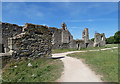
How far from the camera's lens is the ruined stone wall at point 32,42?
788 cm

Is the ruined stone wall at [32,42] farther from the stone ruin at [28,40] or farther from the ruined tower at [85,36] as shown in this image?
the ruined tower at [85,36]

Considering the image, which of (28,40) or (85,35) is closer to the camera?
(28,40)

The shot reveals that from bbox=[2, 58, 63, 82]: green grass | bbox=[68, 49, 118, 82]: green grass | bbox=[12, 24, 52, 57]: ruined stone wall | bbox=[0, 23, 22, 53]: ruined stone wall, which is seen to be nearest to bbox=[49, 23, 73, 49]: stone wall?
bbox=[0, 23, 22, 53]: ruined stone wall

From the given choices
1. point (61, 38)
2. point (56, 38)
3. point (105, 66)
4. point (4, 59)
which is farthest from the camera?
point (61, 38)

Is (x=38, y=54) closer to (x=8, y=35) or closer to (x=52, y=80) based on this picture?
(x=52, y=80)

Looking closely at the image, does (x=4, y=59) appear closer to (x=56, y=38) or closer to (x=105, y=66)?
(x=105, y=66)

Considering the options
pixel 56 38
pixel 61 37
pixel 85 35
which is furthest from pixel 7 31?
pixel 85 35

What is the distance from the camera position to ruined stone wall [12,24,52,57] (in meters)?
7.88

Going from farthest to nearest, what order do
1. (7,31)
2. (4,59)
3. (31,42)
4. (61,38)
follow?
(61,38) → (7,31) → (31,42) → (4,59)

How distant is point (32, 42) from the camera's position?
28.8 ft

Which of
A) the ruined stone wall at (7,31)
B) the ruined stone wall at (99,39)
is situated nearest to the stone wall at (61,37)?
the ruined stone wall at (7,31)

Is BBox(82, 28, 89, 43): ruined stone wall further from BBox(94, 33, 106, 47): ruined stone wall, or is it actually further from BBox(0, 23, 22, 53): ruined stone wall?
BBox(0, 23, 22, 53): ruined stone wall

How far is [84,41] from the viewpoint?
95.4ft

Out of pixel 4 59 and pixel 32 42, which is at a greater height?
pixel 32 42
